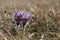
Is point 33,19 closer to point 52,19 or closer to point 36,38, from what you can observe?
point 52,19

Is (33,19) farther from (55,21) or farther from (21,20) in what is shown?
(21,20)

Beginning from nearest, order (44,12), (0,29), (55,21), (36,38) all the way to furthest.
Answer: (36,38) < (0,29) < (55,21) < (44,12)

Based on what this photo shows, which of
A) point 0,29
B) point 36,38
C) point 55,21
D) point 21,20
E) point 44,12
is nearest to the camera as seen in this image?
point 21,20

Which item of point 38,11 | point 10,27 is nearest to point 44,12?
point 38,11

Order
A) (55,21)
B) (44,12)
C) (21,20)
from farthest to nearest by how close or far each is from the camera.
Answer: (44,12) → (55,21) → (21,20)

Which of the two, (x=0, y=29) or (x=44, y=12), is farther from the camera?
(x=44, y=12)

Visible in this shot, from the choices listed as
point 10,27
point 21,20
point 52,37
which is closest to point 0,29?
point 10,27

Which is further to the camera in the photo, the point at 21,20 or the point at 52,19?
the point at 52,19

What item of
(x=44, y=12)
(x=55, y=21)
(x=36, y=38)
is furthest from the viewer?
(x=44, y=12)

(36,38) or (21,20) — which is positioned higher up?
(21,20)
